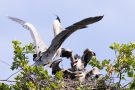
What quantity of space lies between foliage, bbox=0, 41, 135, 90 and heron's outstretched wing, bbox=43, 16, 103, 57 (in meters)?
0.42

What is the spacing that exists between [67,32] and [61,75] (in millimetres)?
1226

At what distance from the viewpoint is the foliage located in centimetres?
1443

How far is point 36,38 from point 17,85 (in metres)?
1.79

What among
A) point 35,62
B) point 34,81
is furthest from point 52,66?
point 34,81

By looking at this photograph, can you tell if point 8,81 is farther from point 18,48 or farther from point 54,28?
point 54,28

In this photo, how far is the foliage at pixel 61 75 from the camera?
47.3 ft

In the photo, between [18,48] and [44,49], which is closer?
[18,48]

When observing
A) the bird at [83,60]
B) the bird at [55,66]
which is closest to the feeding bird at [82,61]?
the bird at [83,60]

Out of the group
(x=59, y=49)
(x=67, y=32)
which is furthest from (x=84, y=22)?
(x=59, y=49)

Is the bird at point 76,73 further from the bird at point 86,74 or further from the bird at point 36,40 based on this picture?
the bird at point 36,40

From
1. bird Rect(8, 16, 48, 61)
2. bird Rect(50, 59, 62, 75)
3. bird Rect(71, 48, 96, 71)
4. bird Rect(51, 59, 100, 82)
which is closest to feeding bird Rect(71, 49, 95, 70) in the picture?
bird Rect(71, 48, 96, 71)

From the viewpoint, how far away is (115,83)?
15211 mm

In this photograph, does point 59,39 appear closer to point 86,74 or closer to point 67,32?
point 67,32

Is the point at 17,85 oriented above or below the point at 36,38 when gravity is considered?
below
